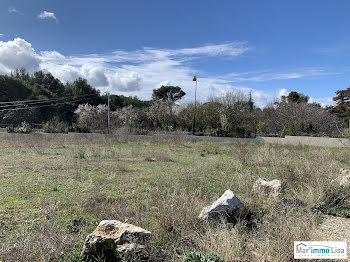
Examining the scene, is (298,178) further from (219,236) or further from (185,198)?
(219,236)

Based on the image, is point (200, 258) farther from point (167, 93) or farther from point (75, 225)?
point (167, 93)

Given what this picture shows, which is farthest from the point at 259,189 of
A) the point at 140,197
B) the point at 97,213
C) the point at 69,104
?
the point at 69,104

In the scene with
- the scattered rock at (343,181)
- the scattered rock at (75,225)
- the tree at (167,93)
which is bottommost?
the scattered rock at (75,225)

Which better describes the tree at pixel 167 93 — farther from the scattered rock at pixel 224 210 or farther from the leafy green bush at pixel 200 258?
the leafy green bush at pixel 200 258

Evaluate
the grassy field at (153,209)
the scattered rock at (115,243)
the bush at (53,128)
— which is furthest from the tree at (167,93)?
the scattered rock at (115,243)

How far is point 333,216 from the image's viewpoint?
3.56m

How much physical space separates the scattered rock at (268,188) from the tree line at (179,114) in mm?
11746

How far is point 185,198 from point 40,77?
148 feet

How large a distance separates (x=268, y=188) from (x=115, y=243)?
2.93 m

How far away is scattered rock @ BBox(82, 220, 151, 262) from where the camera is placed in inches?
93.8

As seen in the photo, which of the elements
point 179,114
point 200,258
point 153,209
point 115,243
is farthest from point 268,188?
point 179,114

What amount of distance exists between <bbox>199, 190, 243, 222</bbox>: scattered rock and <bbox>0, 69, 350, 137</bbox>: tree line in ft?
43.2

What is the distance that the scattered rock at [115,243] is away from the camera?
2383 millimetres

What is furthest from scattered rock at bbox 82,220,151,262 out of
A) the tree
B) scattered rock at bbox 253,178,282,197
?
the tree
